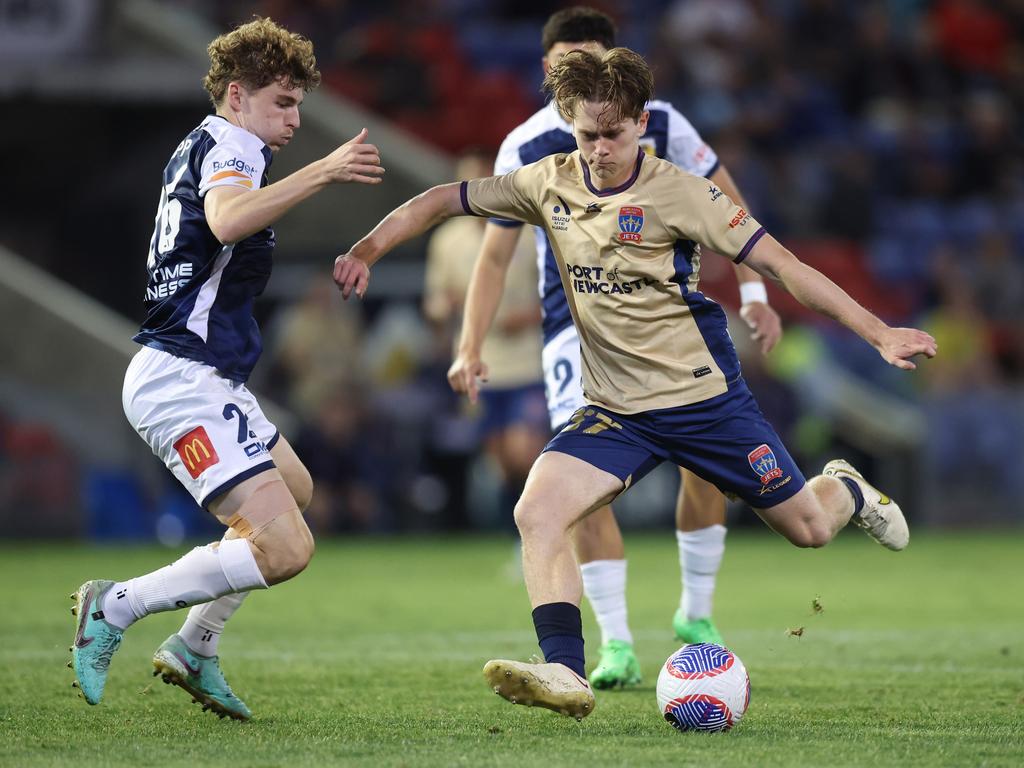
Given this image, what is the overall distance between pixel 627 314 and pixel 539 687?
Answer: 1310 mm

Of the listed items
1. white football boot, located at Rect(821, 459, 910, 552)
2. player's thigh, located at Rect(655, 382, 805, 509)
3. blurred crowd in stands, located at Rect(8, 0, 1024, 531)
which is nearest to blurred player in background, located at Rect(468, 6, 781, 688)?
white football boot, located at Rect(821, 459, 910, 552)

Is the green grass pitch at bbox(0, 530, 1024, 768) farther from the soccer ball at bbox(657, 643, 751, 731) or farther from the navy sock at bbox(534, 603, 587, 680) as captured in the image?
the navy sock at bbox(534, 603, 587, 680)

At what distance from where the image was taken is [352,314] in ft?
49.0

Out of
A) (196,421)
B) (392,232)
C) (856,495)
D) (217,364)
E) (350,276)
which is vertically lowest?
Answer: (856,495)

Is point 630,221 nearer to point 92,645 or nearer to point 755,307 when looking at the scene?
point 755,307

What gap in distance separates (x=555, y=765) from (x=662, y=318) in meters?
1.67

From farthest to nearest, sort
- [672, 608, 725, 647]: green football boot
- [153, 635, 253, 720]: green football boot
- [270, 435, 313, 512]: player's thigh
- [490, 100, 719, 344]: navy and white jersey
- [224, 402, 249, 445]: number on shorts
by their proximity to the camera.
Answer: [672, 608, 725, 647]: green football boot
[490, 100, 719, 344]: navy and white jersey
[270, 435, 313, 512]: player's thigh
[153, 635, 253, 720]: green football boot
[224, 402, 249, 445]: number on shorts

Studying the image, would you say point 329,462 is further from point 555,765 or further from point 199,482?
point 555,765

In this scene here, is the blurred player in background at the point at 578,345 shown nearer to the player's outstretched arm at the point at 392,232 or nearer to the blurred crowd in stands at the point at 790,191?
the player's outstretched arm at the point at 392,232

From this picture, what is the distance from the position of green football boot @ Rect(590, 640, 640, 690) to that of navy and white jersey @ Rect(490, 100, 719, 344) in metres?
1.25

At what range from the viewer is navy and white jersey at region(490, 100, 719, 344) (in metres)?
6.43

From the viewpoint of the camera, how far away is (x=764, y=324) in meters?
6.36

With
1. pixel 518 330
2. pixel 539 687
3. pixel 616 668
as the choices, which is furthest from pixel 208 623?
pixel 518 330

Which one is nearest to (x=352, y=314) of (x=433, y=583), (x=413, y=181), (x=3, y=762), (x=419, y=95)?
(x=413, y=181)
